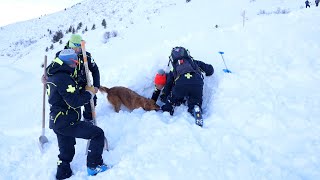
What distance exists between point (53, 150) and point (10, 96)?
4.92 metres

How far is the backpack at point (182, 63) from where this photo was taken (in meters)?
6.51

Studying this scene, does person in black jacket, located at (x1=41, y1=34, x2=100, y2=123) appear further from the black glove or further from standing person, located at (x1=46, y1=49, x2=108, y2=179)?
the black glove

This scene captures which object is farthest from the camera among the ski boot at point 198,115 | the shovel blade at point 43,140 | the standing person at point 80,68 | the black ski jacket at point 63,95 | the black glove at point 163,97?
the black glove at point 163,97

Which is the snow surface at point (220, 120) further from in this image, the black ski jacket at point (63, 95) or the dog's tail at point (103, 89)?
the black ski jacket at point (63, 95)

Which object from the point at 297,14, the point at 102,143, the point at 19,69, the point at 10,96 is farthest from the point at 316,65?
the point at 19,69

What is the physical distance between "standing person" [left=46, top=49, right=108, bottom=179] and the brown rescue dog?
1.63 m

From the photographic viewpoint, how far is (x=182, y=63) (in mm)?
6621

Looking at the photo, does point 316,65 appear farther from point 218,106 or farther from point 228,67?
point 218,106

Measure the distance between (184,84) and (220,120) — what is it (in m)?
0.94

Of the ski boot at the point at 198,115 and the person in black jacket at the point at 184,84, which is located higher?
the person in black jacket at the point at 184,84

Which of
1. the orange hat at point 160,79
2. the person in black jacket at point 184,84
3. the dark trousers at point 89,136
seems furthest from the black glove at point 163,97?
the dark trousers at point 89,136

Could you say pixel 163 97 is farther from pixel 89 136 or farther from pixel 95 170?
pixel 95 170

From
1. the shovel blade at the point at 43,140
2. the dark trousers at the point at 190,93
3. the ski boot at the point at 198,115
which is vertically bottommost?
the shovel blade at the point at 43,140

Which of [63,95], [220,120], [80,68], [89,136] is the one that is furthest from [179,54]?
[63,95]
